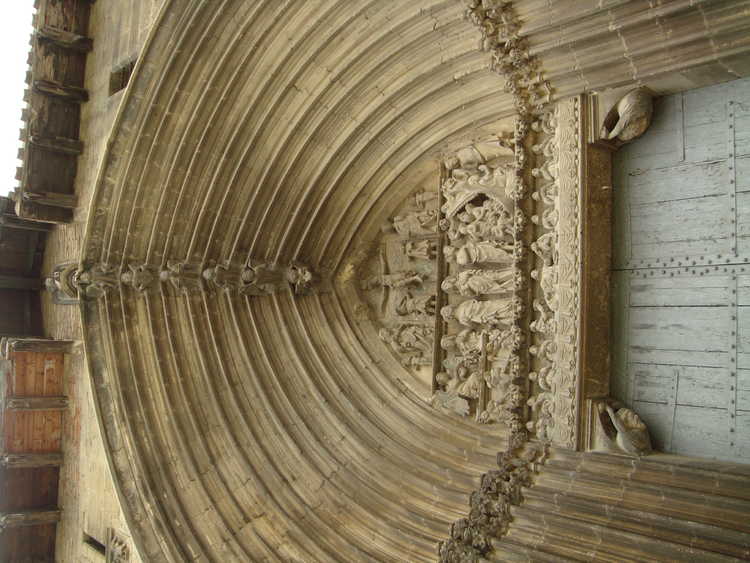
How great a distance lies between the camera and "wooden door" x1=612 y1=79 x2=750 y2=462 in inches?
148

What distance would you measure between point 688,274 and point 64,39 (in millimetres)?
6919

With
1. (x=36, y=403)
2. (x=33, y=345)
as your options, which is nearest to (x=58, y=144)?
(x=33, y=345)

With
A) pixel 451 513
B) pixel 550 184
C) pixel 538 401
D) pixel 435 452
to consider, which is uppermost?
pixel 550 184

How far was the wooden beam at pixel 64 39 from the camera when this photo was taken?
658 centimetres

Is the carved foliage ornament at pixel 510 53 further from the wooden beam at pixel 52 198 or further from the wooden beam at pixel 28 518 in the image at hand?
the wooden beam at pixel 28 518

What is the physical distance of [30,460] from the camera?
20.9 ft

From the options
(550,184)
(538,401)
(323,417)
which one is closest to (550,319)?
(538,401)

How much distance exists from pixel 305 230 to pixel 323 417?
6.26 feet

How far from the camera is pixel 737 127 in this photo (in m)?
3.76

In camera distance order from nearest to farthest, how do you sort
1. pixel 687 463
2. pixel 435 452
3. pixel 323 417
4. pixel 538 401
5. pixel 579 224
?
1. pixel 687 463
2. pixel 579 224
3. pixel 538 401
4. pixel 435 452
5. pixel 323 417

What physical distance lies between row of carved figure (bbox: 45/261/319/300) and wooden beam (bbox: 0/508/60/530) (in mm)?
2505

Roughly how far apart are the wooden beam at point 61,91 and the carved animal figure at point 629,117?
19.2 ft

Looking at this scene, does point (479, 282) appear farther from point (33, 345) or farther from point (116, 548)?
point (33, 345)

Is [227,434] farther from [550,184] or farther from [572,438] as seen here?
[550,184]
